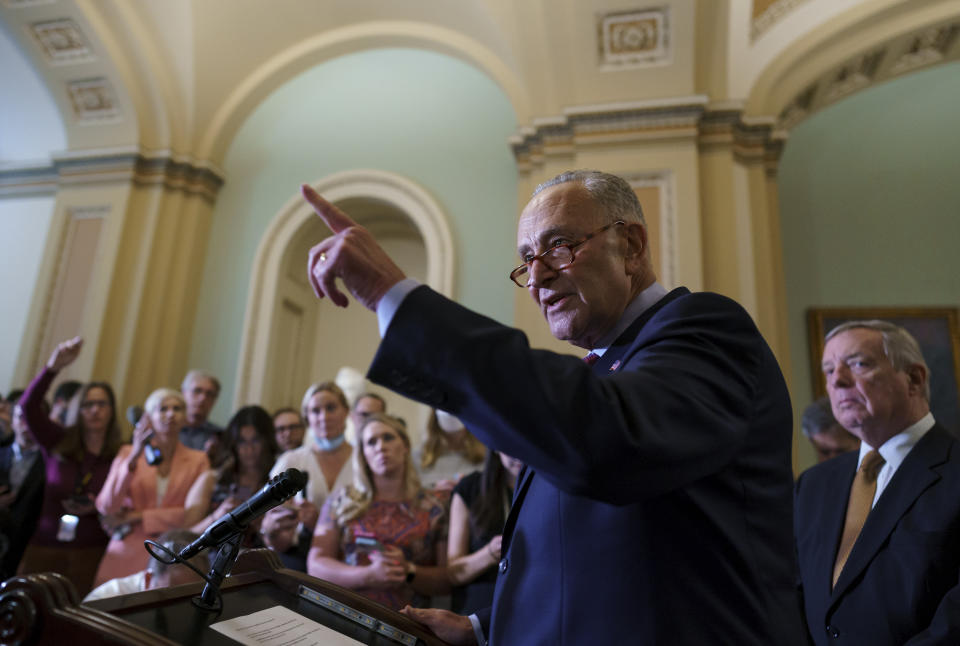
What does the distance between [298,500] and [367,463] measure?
0.44 meters

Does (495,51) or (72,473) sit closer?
(72,473)

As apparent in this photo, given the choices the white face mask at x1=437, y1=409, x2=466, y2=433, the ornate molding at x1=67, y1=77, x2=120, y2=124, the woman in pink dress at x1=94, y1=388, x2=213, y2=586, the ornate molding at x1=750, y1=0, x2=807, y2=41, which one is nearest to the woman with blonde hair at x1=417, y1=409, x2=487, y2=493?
the white face mask at x1=437, y1=409, x2=466, y2=433

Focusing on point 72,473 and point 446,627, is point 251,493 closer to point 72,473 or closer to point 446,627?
point 72,473

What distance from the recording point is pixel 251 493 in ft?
12.5

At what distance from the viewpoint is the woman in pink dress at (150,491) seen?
11.0ft

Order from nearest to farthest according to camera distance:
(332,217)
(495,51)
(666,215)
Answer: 1. (332,217)
2. (666,215)
3. (495,51)

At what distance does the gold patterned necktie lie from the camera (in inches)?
81.3

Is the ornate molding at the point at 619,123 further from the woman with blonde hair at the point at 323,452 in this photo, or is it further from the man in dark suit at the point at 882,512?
the man in dark suit at the point at 882,512

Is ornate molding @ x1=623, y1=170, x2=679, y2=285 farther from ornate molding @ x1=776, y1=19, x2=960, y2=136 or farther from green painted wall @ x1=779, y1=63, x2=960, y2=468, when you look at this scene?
green painted wall @ x1=779, y1=63, x2=960, y2=468

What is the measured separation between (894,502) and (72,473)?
→ 4069 mm

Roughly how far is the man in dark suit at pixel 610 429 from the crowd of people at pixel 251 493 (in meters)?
1.84

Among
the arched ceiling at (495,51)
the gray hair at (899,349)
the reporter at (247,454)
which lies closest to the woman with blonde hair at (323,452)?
the reporter at (247,454)

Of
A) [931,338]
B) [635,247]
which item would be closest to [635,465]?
[635,247]

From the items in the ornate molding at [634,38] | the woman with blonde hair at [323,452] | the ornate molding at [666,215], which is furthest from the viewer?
the ornate molding at [634,38]
